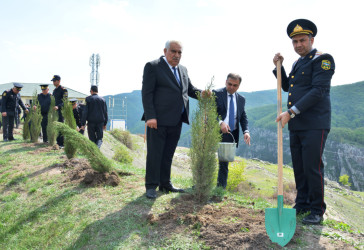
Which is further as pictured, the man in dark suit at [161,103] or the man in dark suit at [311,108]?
the man in dark suit at [161,103]

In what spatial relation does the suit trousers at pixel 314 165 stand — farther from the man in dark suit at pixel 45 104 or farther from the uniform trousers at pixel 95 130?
the man in dark suit at pixel 45 104

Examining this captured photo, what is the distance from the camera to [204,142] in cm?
411

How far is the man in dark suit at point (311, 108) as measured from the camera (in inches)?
138

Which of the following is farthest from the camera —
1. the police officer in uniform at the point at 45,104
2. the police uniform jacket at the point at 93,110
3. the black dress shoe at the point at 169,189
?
the police officer in uniform at the point at 45,104

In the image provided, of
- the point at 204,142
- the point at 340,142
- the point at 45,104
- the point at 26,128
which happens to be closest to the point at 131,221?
Answer: the point at 204,142

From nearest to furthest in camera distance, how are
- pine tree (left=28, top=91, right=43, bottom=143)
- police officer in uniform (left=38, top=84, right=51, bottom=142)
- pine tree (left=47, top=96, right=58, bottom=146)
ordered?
pine tree (left=47, top=96, right=58, bottom=146) → pine tree (left=28, top=91, right=43, bottom=143) → police officer in uniform (left=38, top=84, right=51, bottom=142)

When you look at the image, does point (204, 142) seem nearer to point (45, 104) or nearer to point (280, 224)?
point (280, 224)

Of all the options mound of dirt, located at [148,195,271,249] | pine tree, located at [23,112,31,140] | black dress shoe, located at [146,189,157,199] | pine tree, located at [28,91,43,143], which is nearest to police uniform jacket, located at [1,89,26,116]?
pine tree, located at [23,112,31,140]

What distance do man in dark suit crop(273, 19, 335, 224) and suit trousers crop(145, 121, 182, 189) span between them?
69.4 inches

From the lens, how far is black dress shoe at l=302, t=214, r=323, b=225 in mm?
3548

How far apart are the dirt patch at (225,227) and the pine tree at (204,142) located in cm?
38

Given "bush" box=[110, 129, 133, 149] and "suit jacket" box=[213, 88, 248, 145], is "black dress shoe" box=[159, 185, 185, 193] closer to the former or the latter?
"suit jacket" box=[213, 88, 248, 145]

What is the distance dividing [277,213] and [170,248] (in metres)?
1.20

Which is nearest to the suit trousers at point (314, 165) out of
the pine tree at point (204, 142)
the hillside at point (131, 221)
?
the hillside at point (131, 221)
